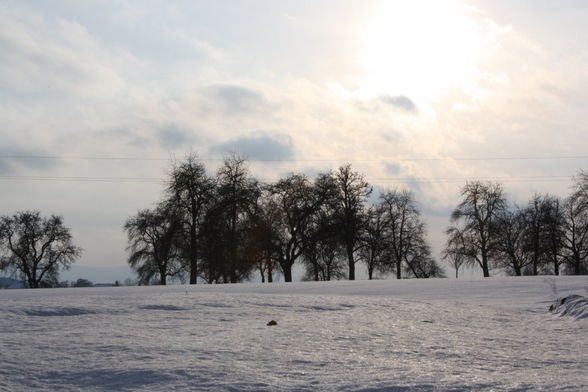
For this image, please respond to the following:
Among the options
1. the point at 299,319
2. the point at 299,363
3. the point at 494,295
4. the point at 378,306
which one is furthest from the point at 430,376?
the point at 494,295

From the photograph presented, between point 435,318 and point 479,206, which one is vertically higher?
point 479,206

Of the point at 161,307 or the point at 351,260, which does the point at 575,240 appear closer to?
the point at 351,260

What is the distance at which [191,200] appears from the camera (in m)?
37.6

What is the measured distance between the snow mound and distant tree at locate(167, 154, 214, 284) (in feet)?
92.3

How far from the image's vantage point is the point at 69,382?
13.8ft

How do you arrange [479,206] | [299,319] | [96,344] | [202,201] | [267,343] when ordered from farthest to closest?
[479,206] < [202,201] < [299,319] < [267,343] < [96,344]

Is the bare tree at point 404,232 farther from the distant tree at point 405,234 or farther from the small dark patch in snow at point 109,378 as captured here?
the small dark patch in snow at point 109,378

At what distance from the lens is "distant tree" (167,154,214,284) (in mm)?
36938

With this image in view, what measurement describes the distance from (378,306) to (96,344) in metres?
6.04

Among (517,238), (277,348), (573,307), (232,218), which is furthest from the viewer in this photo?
(517,238)

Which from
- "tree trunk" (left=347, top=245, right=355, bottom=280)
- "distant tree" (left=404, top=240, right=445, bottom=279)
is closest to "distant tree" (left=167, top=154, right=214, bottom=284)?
"tree trunk" (left=347, top=245, right=355, bottom=280)

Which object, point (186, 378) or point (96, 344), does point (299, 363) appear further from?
point (96, 344)

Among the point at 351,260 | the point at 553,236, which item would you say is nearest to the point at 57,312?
the point at 351,260

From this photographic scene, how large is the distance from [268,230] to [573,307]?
31.9 meters
